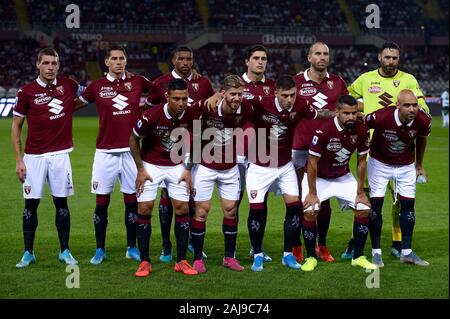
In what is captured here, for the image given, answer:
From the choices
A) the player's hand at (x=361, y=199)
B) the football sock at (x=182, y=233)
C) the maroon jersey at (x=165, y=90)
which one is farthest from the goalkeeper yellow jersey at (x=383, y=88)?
the football sock at (x=182, y=233)

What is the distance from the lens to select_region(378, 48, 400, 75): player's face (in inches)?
345

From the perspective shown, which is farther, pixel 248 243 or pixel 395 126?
pixel 248 243

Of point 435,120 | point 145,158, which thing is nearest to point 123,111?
point 145,158

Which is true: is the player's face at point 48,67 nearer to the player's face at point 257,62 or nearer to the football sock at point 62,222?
the football sock at point 62,222

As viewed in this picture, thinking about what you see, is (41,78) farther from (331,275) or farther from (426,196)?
(426,196)

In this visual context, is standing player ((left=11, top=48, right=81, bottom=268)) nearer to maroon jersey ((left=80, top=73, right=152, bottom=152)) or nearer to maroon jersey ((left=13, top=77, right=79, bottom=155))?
maroon jersey ((left=13, top=77, right=79, bottom=155))

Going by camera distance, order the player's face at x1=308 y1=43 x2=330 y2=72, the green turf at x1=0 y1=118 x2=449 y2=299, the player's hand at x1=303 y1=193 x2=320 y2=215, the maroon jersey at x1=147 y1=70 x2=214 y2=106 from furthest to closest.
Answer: the maroon jersey at x1=147 y1=70 x2=214 y2=106
the player's face at x1=308 y1=43 x2=330 y2=72
the player's hand at x1=303 y1=193 x2=320 y2=215
the green turf at x1=0 y1=118 x2=449 y2=299

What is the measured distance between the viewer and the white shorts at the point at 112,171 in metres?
8.48

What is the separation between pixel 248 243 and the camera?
376 inches

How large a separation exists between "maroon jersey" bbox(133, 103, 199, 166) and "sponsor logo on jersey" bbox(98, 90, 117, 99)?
2.72 ft

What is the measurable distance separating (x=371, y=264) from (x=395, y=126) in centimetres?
144

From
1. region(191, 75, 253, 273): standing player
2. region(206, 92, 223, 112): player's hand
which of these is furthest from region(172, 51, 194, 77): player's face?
region(206, 92, 223, 112): player's hand

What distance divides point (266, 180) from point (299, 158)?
0.77m

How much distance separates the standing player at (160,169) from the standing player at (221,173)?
0.15m
